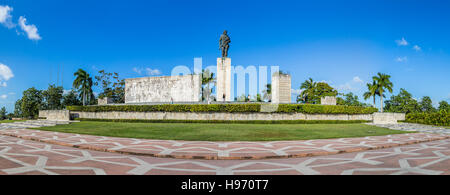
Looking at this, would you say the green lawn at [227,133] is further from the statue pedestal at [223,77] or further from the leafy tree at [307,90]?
the leafy tree at [307,90]

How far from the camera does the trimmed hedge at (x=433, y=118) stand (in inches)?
928

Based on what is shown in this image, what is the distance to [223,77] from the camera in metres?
26.9

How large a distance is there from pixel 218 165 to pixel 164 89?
28.5m

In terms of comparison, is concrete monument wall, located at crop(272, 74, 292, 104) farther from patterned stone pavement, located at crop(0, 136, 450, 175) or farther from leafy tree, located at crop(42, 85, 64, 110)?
leafy tree, located at crop(42, 85, 64, 110)

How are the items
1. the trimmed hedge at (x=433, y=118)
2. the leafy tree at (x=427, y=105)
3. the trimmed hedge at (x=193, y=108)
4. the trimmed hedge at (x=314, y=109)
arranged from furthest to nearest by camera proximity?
the leafy tree at (x=427, y=105), the trimmed hedge at (x=433, y=118), the trimmed hedge at (x=314, y=109), the trimmed hedge at (x=193, y=108)

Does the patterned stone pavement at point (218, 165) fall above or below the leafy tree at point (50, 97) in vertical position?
below

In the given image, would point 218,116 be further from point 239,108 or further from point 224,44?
point 224,44

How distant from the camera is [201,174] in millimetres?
4695

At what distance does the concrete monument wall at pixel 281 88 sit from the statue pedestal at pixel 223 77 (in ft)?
19.2

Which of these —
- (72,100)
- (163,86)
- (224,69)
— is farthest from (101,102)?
(224,69)

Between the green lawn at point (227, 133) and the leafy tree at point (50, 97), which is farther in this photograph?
the leafy tree at point (50, 97)

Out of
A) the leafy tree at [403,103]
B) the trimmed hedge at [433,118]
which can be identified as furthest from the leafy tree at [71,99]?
the leafy tree at [403,103]
